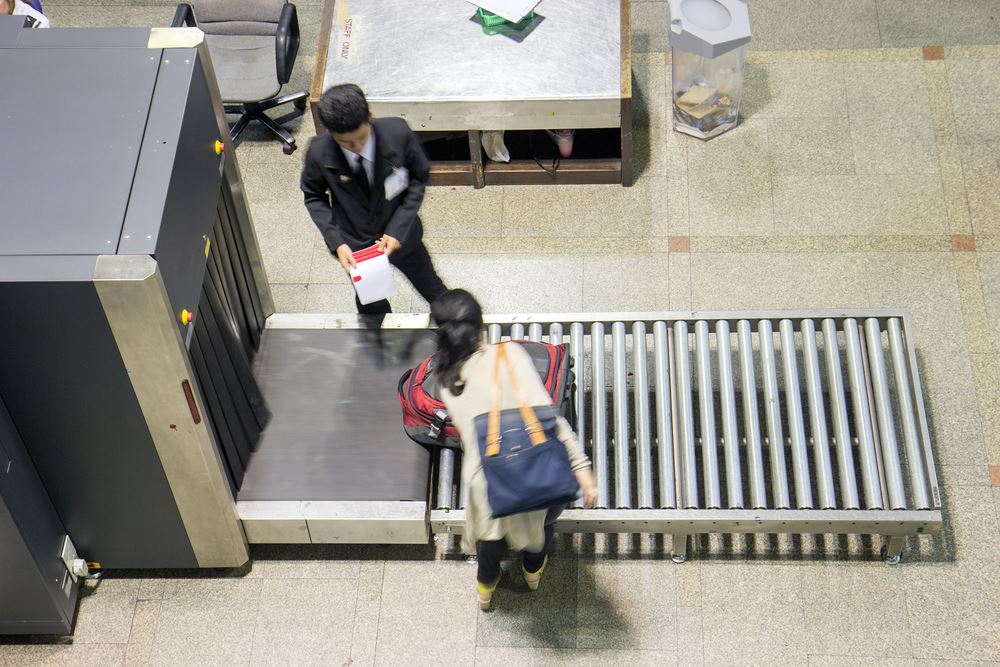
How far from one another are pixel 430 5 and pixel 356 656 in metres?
3.59

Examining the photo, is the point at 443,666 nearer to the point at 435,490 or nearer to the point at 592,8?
the point at 435,490

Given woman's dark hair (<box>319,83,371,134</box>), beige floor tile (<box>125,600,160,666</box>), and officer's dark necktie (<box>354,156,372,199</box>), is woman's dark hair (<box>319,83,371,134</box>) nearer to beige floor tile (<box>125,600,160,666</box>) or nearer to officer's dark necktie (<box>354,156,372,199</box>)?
officer's dark necktie (<box>354,156,372,199</box>)

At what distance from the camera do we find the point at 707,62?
634 cm

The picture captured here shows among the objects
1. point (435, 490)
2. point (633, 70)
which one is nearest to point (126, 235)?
point (435, 490)

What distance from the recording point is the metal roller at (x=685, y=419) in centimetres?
477

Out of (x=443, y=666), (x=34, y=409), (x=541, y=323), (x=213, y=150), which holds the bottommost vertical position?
(x=443, y=666)

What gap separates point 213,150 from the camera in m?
4.52

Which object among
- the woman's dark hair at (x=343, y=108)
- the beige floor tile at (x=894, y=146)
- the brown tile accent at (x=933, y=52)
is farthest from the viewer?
the brown tile accent at (x=933, y=52)

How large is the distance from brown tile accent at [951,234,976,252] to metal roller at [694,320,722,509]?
1.62 metres

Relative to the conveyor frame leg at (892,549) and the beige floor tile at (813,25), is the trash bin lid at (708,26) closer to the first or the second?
the beige floor tile at (813,25)

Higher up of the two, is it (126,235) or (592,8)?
(126,235)

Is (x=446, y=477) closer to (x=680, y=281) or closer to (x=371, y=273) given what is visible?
→ (x=371, y=273)

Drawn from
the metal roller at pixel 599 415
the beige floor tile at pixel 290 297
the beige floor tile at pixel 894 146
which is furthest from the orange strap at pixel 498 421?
the beige floor tile at pixel 894 146

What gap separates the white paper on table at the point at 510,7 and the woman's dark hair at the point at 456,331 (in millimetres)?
2811
